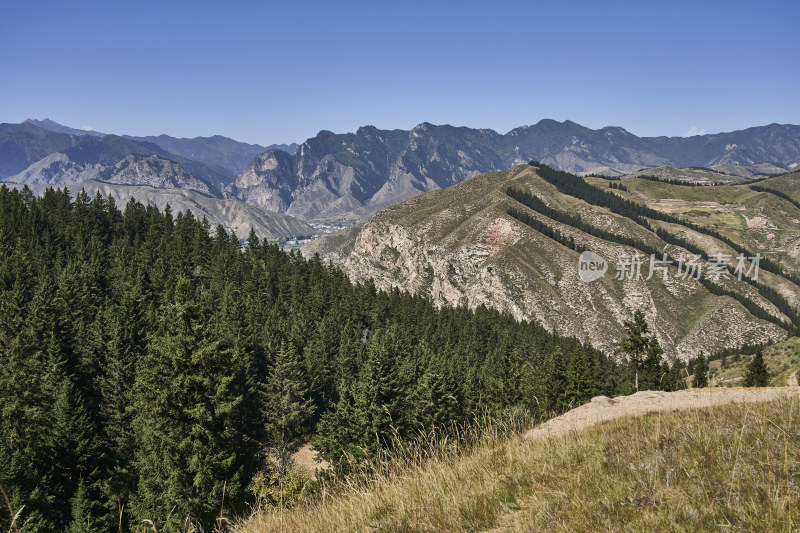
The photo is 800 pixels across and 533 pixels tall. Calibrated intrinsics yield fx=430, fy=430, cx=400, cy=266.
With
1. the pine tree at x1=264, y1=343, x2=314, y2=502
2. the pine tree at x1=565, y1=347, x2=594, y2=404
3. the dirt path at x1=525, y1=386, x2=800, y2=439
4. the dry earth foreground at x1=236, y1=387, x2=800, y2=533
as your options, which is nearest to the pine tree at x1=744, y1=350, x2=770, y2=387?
the pine tree at x1=565, y1=347, x2=594, y2=404

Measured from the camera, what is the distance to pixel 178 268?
8400 centimetres

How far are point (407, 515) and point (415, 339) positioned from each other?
10184 centimetres

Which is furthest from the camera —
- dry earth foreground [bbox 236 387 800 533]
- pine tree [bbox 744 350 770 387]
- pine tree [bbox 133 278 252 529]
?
pine tree [bbox 744 350 770 387]

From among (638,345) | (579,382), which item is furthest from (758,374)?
(579,382)

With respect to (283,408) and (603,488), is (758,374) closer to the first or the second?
(283,408)

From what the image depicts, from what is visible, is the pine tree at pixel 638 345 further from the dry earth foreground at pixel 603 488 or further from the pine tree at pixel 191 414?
the dry earth foreground at pixel 603 488

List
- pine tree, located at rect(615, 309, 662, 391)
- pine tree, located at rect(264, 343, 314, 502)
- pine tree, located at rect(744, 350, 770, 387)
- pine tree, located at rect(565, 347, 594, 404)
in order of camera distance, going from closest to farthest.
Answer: pine tree, located at rect(264, 343, 314, 502) < pine tree, located at rect(615, 309, 662, 391) < pine tree, located at rect(565, 347, 594, 404) < pine tree, located at rect(744, 350, 770, 387)

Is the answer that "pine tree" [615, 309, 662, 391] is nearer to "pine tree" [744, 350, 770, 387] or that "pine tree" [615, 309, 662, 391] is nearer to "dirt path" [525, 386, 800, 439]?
"pine tree" [744, 350, 770, 387]

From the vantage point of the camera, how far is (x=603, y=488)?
5.14 meters

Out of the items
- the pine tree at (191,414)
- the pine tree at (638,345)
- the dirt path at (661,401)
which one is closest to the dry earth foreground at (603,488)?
the dirt path at (661,401)

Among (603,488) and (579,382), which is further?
(579,382)

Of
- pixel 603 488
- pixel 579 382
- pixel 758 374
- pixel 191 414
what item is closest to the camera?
pixel 603 488

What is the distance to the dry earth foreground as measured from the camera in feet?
14.0

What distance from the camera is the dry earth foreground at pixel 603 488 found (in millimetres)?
4273
